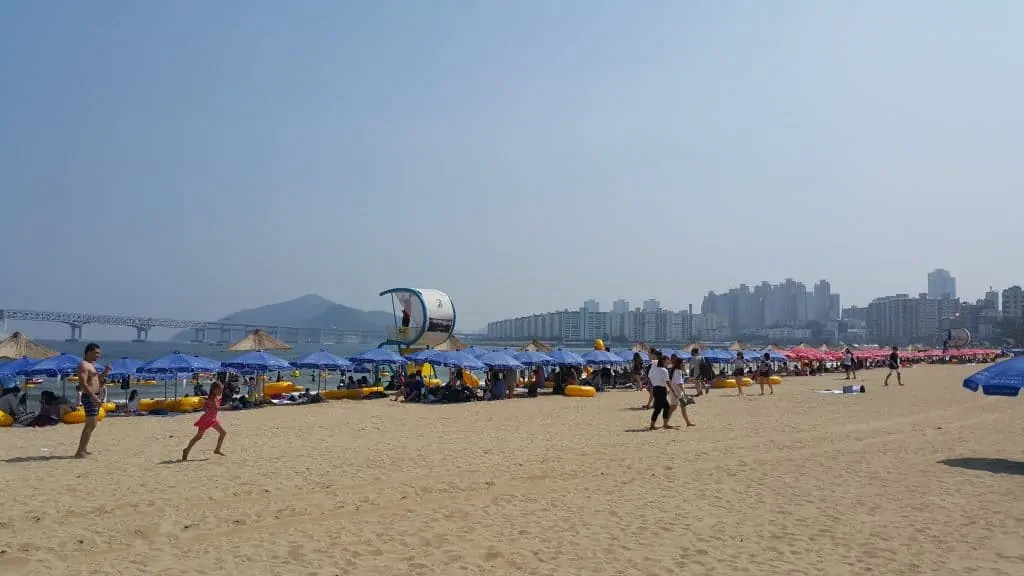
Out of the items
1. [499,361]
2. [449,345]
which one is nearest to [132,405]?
[499,361]

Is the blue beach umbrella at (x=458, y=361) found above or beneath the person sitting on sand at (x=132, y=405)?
above

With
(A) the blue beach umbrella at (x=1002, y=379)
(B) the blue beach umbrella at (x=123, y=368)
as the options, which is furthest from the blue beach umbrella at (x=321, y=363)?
(A) the blue beach umbrella at (x=1002, y=379)

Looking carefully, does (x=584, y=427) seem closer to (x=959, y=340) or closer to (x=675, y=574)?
(x=675, y=574)

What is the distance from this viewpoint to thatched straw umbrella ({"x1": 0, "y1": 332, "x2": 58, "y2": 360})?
21219 millimetres

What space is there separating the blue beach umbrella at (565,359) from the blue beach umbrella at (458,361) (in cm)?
365

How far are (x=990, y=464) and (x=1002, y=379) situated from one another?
3.73ft

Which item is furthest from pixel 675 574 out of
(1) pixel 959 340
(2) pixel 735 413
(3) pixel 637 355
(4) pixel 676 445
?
(1) pixel 959 340

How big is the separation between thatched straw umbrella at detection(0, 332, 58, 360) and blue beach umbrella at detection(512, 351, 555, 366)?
46.3 ft

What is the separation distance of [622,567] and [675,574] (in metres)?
0.39

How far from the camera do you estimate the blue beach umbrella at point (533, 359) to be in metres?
23.8

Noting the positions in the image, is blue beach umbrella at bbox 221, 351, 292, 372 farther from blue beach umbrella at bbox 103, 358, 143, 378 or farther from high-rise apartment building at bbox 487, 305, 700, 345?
high-rise apartment building at bbox 487, 305, 700, 345

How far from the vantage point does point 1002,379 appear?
9.50 metres

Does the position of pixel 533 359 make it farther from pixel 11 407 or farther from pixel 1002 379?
pixel 1002 379

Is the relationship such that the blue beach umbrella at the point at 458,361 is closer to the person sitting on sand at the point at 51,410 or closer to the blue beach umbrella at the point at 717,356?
the person sitting on sand at the point at 51,410
